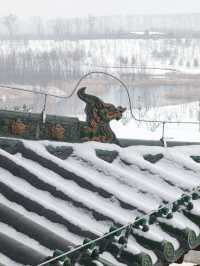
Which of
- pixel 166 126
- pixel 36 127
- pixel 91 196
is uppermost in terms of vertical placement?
pixel 36 127

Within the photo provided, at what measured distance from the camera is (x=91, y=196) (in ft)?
17.7

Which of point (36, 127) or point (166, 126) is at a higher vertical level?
point (36, 127)

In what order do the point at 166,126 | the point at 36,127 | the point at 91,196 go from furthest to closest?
1. the point at 166,126
2. the point at 36,127
3. the point at 91,196

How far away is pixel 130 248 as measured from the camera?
15.5 ft

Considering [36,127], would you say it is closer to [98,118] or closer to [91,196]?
[98,118]

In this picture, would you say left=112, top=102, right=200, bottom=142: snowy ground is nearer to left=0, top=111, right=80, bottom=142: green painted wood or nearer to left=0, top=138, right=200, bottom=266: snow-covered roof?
left=0, top=111, right=80, bottom=142: green painted wood

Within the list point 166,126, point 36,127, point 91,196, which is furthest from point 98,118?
point 166,126

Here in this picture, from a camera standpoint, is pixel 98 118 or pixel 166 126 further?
pixel 166 126

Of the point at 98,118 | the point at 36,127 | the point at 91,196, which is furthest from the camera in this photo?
the point at 98,118

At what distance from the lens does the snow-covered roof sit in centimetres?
471

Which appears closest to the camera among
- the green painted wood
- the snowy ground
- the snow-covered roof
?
the snow-covered roof

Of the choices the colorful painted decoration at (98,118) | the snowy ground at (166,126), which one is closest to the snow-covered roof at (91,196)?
the colorful painted decoration at (98,118)

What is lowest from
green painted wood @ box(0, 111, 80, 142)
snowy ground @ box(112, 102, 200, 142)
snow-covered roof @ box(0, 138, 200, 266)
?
snowy ground @ box(112, 102, 200, 142)

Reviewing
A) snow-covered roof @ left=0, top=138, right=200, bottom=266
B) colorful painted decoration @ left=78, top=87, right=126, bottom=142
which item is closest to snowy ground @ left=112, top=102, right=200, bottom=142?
colorful painted decoration @ left=78, top=87, right=126, bottom=142
